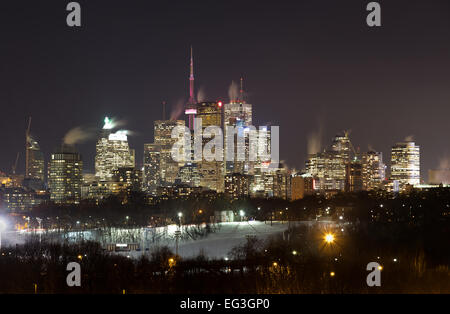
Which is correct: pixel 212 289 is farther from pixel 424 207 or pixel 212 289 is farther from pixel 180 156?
pixel 180 156

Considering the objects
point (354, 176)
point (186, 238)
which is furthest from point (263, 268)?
point (354, 176)

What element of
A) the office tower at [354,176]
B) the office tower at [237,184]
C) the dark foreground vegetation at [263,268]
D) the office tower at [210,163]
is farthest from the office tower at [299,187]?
the dark foreground vegetation at [263,268]

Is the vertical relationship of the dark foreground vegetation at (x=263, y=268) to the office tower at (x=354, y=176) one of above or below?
below

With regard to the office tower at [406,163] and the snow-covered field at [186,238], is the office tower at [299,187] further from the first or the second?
the snow-covered field at [186,238]

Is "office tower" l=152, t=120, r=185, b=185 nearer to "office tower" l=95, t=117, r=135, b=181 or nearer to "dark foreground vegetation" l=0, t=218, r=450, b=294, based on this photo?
"office tower" l=95, t=117, r=135, b=181

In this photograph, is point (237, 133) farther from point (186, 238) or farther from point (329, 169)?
point (186, 238)

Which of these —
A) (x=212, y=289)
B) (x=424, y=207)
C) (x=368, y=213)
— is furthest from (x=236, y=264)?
(x=368, y=213)
